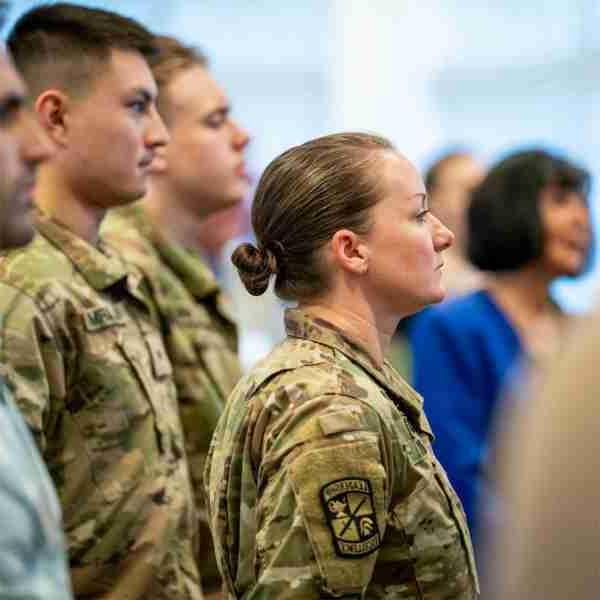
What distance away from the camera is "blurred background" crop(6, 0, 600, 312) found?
692 cm

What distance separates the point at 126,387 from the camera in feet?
7.72

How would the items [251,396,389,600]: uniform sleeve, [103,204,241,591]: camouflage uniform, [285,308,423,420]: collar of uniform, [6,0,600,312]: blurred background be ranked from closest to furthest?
[251,396,389,600]: uniform sleeve, [285,308,423,420]: collar of uniform, [103,204,241,591]: camouflage uniform, [6,0,600,312]: blurred background

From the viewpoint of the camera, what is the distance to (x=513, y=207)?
359cm

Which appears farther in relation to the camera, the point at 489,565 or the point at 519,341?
the point at 519,341

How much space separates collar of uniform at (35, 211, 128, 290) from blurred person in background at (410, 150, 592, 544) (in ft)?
4.11

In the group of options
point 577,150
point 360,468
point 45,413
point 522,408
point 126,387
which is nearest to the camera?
point 522,408

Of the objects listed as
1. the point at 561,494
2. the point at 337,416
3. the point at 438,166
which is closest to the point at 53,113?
the point at 337,416

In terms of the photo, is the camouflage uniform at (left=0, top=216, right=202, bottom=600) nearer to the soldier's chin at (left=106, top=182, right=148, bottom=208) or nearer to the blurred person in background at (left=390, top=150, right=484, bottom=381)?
the soldier's chin at (left=106, top=182, right=148, bottom=208)

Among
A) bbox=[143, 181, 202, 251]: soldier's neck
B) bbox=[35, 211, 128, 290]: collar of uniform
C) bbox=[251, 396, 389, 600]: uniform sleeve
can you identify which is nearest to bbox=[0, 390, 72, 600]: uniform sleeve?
bbox=[251, 396, 389, 600]: uniform sleeve

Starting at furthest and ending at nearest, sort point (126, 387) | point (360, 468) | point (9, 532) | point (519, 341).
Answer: point (519, 341) → point (126, 387) → point (360, 468) → point (9, 532)

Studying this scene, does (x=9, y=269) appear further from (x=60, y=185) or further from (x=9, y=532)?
(x=9, y=532)

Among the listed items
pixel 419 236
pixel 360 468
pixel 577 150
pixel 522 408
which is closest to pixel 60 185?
pixel 419 236

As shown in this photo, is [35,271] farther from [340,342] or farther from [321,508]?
[321,508]

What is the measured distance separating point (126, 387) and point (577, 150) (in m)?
4.87
